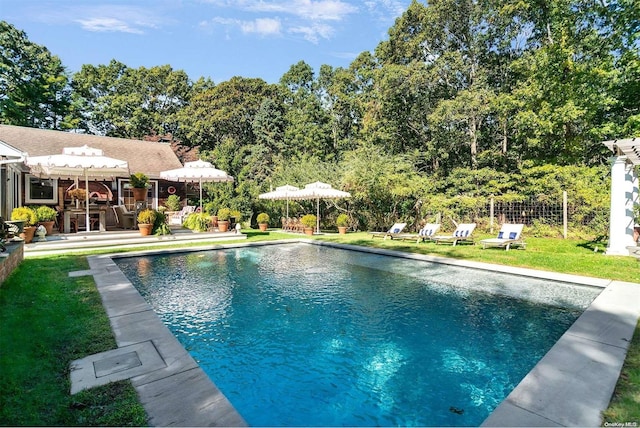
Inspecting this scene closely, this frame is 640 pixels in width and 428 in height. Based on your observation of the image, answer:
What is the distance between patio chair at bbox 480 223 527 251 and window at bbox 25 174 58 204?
19898 mm

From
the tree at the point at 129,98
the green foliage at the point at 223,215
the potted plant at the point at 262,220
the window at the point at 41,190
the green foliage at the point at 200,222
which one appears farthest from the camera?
the tree at the point at 129,98

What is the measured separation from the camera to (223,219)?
16078 millimetres

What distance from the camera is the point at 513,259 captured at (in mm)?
9492

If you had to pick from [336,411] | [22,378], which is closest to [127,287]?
[22,378]

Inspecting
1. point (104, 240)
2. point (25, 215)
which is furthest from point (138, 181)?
point (25, 215)

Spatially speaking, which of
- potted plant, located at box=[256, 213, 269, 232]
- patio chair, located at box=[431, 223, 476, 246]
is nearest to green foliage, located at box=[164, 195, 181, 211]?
potted plant, located at box=[256, 213, 269, 232]

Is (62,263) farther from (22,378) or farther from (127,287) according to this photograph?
(22,378)

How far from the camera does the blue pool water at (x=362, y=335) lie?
3.19m

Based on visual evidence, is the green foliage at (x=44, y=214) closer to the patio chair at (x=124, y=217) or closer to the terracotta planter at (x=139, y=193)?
the terracotta planter at (x=139, y=193)

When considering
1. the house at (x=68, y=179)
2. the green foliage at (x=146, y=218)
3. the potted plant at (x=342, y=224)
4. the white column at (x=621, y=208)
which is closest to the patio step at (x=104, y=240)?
the green foliage at (x=146, y=218)

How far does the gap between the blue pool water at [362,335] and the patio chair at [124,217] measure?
740 cm

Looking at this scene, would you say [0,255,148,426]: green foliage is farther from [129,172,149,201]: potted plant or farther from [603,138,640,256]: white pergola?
[603,138,640,256]: white pergola

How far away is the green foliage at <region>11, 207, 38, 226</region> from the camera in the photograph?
1068 cm

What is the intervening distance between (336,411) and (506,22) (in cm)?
2303
